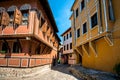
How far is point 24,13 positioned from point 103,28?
841 cm

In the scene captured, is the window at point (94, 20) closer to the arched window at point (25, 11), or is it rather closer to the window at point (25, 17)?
the arched window at point (25, 11)

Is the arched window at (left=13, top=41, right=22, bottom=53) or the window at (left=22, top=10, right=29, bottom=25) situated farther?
the window at (left=22, top=10, right=29, bottom=25)

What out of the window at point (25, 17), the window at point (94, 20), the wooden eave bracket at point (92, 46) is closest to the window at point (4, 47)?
the window at point (25, 17)

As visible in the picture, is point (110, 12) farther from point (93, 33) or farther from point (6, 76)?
point (6, 76)

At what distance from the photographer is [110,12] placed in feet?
30.3

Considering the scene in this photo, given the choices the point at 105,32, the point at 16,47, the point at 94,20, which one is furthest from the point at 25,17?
the point at 105,32

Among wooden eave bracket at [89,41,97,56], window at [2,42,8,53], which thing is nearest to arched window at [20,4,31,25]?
window at [2,42,8,53]

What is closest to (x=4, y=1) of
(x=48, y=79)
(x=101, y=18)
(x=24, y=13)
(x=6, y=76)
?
(x=24, y=13)

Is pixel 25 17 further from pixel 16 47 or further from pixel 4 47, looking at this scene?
pixel 4 47

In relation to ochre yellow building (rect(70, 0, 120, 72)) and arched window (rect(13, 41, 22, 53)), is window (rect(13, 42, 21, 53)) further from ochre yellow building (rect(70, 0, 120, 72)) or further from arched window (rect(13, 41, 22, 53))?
ochre yellow building (rect(70, 0, 120, 72))

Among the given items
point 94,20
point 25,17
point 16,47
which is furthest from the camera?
point 25,17

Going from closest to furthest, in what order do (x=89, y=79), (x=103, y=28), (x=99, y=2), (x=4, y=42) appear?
(x=89, y=79), (x=103, y=28), (x=99, y=2), (x=4, y=42)

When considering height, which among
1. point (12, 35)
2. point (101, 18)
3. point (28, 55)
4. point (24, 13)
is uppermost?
point (24, 13)

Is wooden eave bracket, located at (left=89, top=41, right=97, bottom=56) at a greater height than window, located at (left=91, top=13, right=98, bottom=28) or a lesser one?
lesser
